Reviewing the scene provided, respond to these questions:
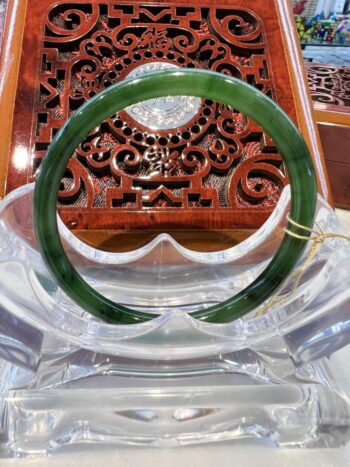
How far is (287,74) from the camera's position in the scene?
77 centimetres

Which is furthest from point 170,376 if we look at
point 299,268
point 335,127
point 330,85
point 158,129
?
point 330,85

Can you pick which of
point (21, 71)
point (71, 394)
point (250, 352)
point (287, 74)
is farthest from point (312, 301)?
point (21, 71)

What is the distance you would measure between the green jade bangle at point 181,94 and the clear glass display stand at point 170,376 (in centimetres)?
2

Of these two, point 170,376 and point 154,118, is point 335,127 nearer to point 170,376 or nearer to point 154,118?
point 154,118

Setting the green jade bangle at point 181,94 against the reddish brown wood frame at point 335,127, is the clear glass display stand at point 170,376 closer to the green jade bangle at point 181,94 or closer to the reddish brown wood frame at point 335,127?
the green jade bangle at point 181,94

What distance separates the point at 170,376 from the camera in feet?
1.50

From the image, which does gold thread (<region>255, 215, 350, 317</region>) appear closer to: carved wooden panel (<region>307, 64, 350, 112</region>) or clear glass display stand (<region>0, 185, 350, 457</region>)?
clear glass display stand (<region>0, 185, 350, 457</region>)

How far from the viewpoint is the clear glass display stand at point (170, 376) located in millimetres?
434

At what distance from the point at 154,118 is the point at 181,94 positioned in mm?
328

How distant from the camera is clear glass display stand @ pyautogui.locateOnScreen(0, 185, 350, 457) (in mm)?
434

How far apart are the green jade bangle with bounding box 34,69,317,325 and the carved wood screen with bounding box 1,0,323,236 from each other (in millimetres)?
207

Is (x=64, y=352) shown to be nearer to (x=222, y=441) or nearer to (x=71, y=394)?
(x=71, y=394)

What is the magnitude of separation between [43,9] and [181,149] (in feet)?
1.04

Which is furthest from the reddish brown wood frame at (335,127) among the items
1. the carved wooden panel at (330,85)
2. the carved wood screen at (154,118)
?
the carved wood screen at (154,118)
